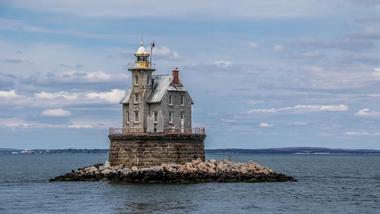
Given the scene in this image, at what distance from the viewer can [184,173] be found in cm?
6675

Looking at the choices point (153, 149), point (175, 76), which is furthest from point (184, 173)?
point (175, 76)

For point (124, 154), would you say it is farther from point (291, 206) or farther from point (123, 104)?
point (291, 206)

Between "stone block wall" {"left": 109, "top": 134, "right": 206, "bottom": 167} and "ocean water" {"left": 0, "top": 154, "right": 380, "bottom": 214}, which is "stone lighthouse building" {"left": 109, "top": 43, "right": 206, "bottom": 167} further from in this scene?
"ocean water" {"left": 0, "top": 154, "right": 380, "bottom": 214}

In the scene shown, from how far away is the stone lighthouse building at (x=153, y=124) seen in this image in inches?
2697

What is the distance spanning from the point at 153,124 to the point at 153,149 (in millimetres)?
2812

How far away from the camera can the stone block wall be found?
68.4m

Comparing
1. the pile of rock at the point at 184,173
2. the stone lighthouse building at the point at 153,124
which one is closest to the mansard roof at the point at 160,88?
the stone lighthouse building at the point at 153,124

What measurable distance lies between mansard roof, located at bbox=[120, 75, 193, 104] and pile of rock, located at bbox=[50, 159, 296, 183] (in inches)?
237

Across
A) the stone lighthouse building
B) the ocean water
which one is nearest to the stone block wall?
the stone lighthouse building

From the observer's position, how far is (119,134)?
6994 centimetres

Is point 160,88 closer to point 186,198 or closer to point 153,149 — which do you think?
point 153,149

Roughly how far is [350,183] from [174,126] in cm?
1895

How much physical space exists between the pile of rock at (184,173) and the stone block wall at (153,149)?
732 mm

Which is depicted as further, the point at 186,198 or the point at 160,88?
the point at 160,88
